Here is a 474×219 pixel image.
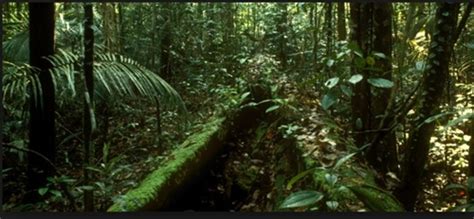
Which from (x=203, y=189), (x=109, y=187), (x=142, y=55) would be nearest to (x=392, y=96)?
(x=203, y=189)

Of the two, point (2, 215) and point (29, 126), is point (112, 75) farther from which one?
point (2, 215)

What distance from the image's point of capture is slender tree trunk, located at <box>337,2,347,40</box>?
154 inches

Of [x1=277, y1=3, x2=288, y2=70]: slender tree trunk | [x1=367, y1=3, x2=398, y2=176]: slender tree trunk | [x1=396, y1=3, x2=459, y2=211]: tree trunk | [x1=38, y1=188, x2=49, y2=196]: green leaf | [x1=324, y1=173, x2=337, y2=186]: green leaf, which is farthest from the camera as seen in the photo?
[x1=277, y1=3, x2=288, y2=70]: slender tree trunk

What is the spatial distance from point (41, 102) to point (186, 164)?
977 mm

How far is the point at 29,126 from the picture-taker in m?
2.72

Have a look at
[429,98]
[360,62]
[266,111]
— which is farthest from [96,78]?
[429,98]

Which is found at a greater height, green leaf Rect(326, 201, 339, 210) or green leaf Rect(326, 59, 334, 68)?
green leaf Rect(326, 59, 334, 68)

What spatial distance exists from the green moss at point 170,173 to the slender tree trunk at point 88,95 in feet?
0.63

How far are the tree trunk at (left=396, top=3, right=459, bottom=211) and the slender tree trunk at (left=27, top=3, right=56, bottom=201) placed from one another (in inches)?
72.6

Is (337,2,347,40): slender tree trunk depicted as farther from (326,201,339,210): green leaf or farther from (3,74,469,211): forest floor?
(326,201,339,210): green leaf

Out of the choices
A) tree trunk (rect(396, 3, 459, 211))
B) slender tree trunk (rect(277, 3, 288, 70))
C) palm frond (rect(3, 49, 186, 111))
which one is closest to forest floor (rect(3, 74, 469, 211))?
tree trunk (rect(396, 3, 459, 211))

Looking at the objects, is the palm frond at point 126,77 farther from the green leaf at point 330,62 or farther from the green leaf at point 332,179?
the green leaf at point 332,179

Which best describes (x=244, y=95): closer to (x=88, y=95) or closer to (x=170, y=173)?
(x=170, y=173)

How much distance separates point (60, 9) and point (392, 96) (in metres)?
2.07
